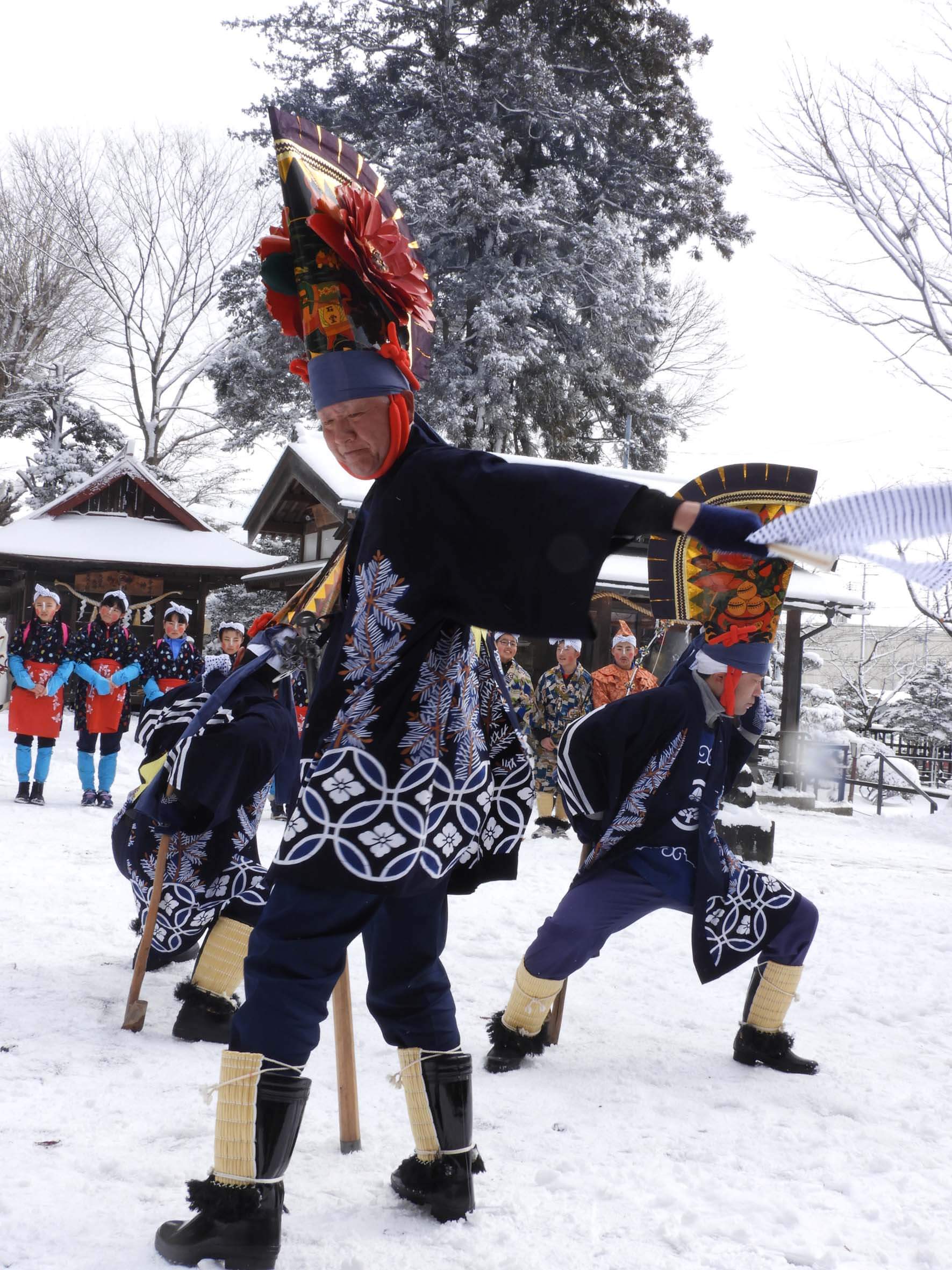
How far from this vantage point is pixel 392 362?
Answer: 6.76 ft

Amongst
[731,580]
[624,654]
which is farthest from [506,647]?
[731,580]

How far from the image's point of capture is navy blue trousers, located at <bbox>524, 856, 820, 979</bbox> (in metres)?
3.15

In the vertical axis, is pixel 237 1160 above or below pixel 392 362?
below

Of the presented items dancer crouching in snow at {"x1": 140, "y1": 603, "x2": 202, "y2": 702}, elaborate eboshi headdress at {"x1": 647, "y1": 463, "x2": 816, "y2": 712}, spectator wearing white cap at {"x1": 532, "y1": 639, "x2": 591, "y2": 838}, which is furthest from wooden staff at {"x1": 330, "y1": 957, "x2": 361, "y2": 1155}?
dancer crouching in snow at {"x1": 140, "y1": 603, "x2": 202, "y2": 702}

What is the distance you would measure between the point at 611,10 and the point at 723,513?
67.7 feet

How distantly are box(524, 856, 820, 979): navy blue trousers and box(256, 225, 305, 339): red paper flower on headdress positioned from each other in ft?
6.42

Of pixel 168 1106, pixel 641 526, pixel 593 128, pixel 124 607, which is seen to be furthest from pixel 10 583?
pixel 641 526

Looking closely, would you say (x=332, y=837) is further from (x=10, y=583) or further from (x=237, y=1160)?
(x=10, y=583)

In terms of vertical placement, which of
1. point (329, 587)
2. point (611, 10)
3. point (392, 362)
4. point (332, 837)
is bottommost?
point (332, 837)

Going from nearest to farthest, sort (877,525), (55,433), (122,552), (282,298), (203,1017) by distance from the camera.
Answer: (877,525)
(282,298)
(203,1017)
(122,552)
(55,433)

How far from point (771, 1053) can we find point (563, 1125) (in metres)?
0.93

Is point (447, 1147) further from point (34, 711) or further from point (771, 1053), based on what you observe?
point (34, 711)

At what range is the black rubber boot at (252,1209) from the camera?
183 centimetres

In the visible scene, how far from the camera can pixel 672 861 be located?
10.5ft
